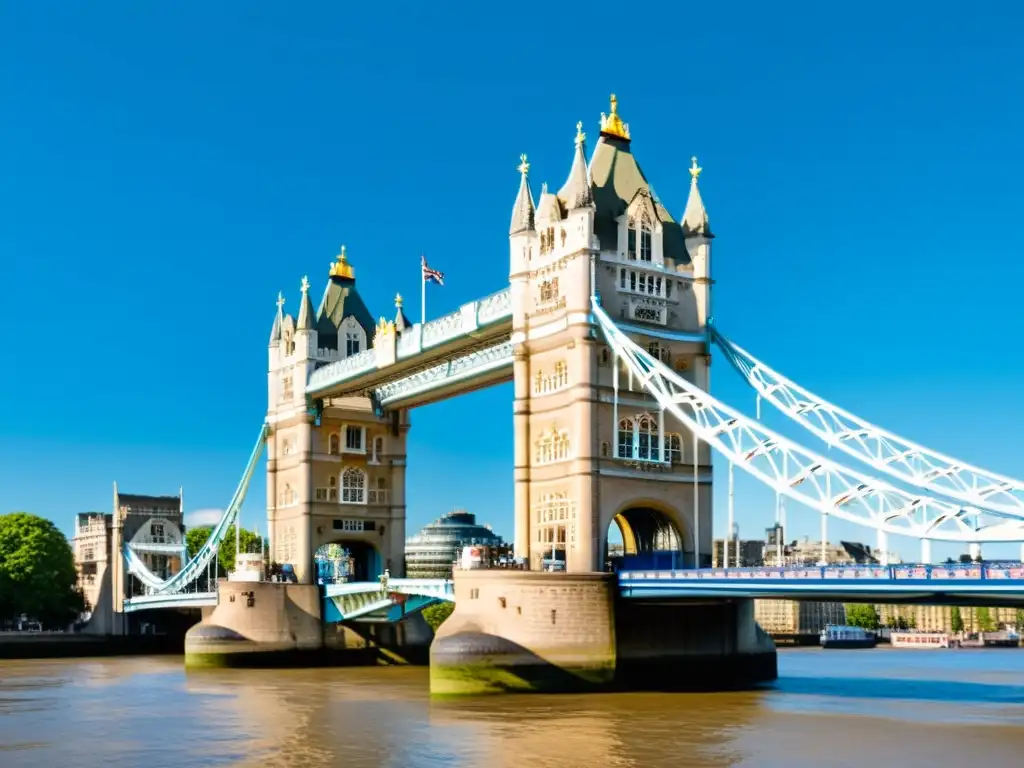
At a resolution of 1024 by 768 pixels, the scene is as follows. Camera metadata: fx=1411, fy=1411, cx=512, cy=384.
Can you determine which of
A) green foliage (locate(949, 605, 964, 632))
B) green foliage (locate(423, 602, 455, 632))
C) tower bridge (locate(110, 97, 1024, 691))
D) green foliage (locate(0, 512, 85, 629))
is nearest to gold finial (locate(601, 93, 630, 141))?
tower bridge (locate(110, 97, 1024, 691))

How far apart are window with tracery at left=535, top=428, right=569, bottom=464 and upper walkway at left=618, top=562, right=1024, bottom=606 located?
763cm

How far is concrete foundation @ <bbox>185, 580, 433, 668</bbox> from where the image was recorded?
70.5m

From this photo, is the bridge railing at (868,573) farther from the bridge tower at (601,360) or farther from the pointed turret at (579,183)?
the pointed turret at (579,183)

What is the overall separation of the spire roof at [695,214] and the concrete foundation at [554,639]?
15234mm

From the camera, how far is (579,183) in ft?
176

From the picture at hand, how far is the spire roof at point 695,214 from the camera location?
185 feet

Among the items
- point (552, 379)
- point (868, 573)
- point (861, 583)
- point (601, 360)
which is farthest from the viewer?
point (552, 379)

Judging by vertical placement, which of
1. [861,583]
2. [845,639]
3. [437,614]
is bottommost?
[845,639]

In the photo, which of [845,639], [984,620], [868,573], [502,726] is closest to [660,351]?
[868,573]

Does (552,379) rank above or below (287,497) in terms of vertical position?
above

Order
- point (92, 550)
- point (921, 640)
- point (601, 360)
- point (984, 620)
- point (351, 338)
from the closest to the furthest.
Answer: point (601, 360)
point (351, 338)
point (92, 550)
point (921, 640)
point (984, 620)

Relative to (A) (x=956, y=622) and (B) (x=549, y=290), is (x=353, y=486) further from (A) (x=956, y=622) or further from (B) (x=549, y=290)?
(A) (x=956, y=622)

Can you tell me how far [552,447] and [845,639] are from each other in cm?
6481

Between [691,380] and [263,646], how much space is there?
28.0 meters
